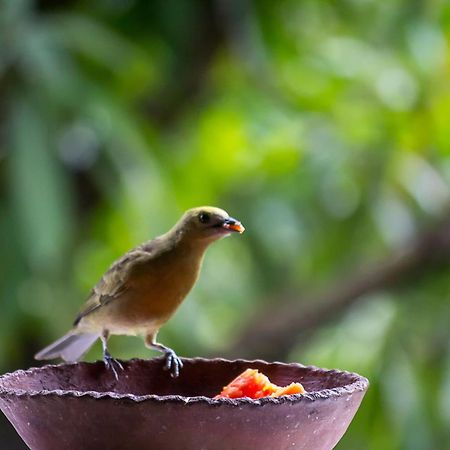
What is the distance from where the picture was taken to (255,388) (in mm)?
2109

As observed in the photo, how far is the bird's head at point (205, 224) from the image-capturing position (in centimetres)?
255

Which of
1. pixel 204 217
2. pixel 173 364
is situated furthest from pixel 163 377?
pixel 204 217

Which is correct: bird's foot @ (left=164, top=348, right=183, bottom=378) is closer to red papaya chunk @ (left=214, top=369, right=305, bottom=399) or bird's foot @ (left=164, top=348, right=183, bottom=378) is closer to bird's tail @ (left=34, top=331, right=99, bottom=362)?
red papaya chunk @ (left=214, top=369, right=305, bottom=399)

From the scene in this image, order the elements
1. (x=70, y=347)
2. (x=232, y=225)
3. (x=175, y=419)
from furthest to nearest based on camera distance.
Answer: (x=70, y=347)
(x=232, y=225)
(x=175, y=419)

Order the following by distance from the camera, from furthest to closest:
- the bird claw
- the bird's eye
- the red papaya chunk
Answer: the bird's eye < the bird claw < the red papaya chunk

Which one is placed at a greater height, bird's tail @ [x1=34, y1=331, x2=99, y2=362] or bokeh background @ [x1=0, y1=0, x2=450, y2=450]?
bokeh background @ [x1=0, y1=0, x2=450, y2=450]

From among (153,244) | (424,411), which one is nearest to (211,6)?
(424,411)

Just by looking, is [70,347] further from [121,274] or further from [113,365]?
[113,365]

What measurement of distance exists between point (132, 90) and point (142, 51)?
40cm

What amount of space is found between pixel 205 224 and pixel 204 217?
0.06 feet

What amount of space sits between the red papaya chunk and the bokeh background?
3.11 metres

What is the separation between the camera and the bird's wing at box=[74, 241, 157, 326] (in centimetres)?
264

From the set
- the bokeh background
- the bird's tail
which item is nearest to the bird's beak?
the bird's tail

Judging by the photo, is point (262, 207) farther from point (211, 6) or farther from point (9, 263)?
point (9, 263)
